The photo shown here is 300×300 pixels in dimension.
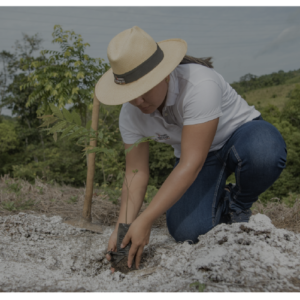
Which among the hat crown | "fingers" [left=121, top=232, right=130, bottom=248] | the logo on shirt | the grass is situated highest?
the hat crown

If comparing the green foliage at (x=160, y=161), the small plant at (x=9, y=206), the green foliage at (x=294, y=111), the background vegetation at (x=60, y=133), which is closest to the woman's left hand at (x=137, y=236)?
the small plant at (x=9, y=206)

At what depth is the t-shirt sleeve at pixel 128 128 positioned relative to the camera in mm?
1799

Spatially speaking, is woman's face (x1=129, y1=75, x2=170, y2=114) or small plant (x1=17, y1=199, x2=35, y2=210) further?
small plant (x1=17, y1=199, x2=35, y2=210)

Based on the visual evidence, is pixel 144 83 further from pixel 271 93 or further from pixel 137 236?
pixel 271 93

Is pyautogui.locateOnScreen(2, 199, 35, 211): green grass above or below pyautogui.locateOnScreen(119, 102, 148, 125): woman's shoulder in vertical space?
below

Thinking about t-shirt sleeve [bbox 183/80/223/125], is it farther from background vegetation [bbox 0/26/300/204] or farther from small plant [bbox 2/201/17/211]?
background vegetation [bbox 0/26/300/204]

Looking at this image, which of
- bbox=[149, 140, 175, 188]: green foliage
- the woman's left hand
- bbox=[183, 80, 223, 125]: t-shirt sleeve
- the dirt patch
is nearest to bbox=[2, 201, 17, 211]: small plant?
the dirt patch

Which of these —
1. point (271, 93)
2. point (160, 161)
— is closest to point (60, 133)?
point (160, 161)

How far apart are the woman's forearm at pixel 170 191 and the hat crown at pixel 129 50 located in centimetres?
58

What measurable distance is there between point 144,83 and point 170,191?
56 cm

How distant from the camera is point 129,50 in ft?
4.09

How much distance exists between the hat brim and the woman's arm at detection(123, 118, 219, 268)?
31cm

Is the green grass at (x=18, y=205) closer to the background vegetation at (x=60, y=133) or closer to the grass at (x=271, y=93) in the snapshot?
the background vegetation at (x=60, y=133)

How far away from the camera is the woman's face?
4.48 ft
